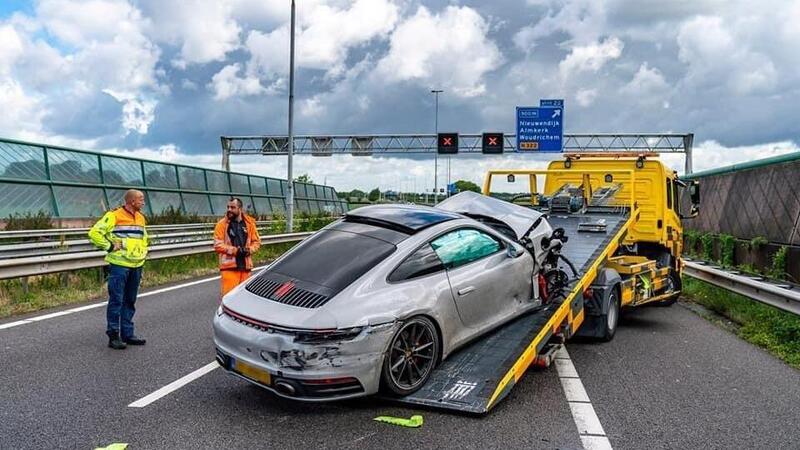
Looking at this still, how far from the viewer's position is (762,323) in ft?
26.8

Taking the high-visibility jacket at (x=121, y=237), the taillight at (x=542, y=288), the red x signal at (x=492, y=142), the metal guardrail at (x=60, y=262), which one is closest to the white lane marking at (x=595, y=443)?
the taillight at (x=542, y=288)

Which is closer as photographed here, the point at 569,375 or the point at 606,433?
the point at 606,433

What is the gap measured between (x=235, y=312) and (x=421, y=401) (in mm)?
1651

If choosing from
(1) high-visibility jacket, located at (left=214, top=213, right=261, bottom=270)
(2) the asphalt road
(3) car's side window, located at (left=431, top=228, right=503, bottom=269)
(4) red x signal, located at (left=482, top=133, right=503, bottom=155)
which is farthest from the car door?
(4) red x signal, located at (left=482, top=133, right=503, bottom=155)

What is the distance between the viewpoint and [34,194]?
763 inches

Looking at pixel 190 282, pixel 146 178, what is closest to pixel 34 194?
pixel 146 178

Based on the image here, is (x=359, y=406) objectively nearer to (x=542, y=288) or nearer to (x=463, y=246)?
(x=463, y=246)

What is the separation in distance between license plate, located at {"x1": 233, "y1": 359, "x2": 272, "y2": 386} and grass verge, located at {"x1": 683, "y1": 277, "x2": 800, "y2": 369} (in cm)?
553

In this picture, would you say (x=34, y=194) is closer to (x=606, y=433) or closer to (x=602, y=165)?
Result: (x=602, y=165)

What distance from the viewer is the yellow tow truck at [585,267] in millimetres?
5039

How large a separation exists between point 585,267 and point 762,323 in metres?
2.87

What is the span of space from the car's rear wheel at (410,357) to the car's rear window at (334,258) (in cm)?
60

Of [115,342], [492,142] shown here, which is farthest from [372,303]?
[492,142]

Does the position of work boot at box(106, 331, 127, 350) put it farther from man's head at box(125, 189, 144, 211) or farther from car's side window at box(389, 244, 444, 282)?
car's side window at box(389, 244, 444, 282)
